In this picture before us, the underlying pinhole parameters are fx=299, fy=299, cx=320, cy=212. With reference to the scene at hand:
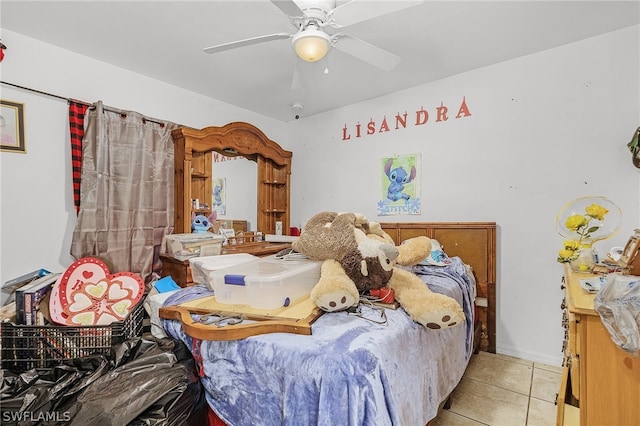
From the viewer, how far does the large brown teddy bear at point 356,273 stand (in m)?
1.25

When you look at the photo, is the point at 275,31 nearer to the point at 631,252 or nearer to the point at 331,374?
the point at 331,374

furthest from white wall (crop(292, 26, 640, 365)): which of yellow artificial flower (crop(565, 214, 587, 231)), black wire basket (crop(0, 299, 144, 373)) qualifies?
black wire basket (crop(0, 299, 144, 373))

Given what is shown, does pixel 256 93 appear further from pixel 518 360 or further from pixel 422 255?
pixel 518 360

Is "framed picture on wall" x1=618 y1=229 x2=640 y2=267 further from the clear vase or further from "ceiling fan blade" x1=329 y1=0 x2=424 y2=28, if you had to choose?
"ceiling fan blade" x1=329 y1=0 x2=424 y2=28

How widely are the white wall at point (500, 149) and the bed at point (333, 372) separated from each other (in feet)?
4.69

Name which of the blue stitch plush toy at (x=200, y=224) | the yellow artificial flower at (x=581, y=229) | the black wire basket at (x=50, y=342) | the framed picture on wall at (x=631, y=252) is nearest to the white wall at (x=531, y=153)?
the yellow artificial flower at (x=581, y=229)

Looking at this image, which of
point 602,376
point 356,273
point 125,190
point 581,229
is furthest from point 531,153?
point 125,190

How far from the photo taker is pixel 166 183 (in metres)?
2.81

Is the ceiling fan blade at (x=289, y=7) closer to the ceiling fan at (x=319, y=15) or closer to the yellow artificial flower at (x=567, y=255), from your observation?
the ceiling fan at (x=319, y=15)

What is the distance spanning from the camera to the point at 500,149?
2643mm

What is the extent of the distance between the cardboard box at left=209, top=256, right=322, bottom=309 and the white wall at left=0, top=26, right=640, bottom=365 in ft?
5.79

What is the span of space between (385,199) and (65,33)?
3006 mm

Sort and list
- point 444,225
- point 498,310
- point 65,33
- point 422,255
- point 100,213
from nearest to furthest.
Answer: point 422,255, point 65,33, point 100,213, point 498,310, point 444,225

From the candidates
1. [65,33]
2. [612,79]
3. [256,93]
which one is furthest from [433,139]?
[65,33]
